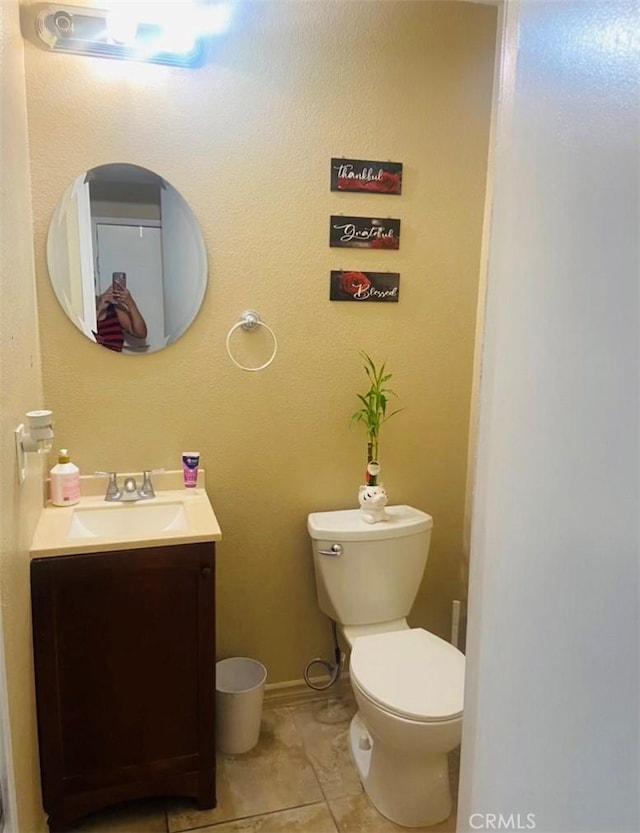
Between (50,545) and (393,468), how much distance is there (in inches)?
48.6

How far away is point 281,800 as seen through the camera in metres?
1.75

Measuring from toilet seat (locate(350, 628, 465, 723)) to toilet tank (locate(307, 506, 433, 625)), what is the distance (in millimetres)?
133

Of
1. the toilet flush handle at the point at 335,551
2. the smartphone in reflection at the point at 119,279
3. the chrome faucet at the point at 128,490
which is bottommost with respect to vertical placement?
the toilet flush handle at the point at 335,551

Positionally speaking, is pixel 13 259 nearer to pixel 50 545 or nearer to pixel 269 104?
pixel 50 545

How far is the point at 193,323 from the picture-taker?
6.28 feet

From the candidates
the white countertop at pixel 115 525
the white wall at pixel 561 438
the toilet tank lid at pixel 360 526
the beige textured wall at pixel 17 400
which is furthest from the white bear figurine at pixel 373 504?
the white wall at pixel 561 438

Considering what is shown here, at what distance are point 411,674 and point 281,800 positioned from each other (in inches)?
22.6

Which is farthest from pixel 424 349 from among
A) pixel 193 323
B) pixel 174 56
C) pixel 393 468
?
pixel 174 56

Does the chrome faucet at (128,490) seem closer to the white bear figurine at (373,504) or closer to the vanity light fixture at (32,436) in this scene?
the vanity light fixture at (32,436)

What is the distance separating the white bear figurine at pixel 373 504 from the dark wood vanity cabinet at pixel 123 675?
2.05 ft

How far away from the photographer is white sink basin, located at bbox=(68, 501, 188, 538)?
176 cm

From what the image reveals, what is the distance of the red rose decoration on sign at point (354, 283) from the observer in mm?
2037

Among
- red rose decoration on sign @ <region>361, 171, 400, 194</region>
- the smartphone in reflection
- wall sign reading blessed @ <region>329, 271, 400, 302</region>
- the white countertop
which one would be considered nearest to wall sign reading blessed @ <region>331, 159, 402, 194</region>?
red rose decoration on sign @ <region>361, 171, 400, 194</region>

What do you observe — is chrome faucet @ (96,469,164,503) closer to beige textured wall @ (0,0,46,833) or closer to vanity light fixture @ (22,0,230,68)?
beige textured wall @ (0,0,46,833)
